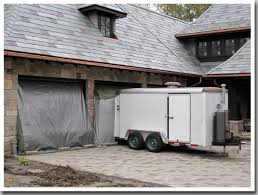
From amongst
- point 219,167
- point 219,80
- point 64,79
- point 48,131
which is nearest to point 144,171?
point 219,167

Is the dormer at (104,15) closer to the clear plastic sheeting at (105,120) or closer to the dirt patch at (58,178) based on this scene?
the clear plastic sheeting at (105,120)

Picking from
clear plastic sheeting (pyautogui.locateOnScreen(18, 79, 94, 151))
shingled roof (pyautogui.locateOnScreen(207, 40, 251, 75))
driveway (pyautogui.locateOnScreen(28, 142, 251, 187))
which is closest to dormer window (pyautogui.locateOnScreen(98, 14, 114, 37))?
clear plastic sheeting (pyautogui.locateOnScreen(18, 79, 94, 151))

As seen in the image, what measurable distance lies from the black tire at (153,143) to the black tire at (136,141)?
25cm

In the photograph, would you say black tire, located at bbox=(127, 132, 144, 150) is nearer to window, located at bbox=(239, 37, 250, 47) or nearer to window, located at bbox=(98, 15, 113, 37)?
window, located at bbox=(98, 15, 113, 37)

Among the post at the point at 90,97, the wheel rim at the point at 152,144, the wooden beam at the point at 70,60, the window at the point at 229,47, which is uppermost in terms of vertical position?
the window at the point at 229,47

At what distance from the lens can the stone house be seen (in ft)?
39.7

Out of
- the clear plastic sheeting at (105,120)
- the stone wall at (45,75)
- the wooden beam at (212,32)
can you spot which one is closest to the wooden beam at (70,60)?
the stone wall at (45,75)

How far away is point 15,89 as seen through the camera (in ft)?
38.8

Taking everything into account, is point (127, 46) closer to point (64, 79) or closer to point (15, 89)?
point (64, 79)

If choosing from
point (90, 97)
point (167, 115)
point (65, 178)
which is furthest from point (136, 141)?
point (65, 178)

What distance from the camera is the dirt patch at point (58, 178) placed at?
7.61 meters

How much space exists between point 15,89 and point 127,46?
20.9 ft

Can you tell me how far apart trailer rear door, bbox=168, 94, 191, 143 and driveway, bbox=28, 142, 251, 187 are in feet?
2.03

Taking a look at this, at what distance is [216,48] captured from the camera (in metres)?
21.5
